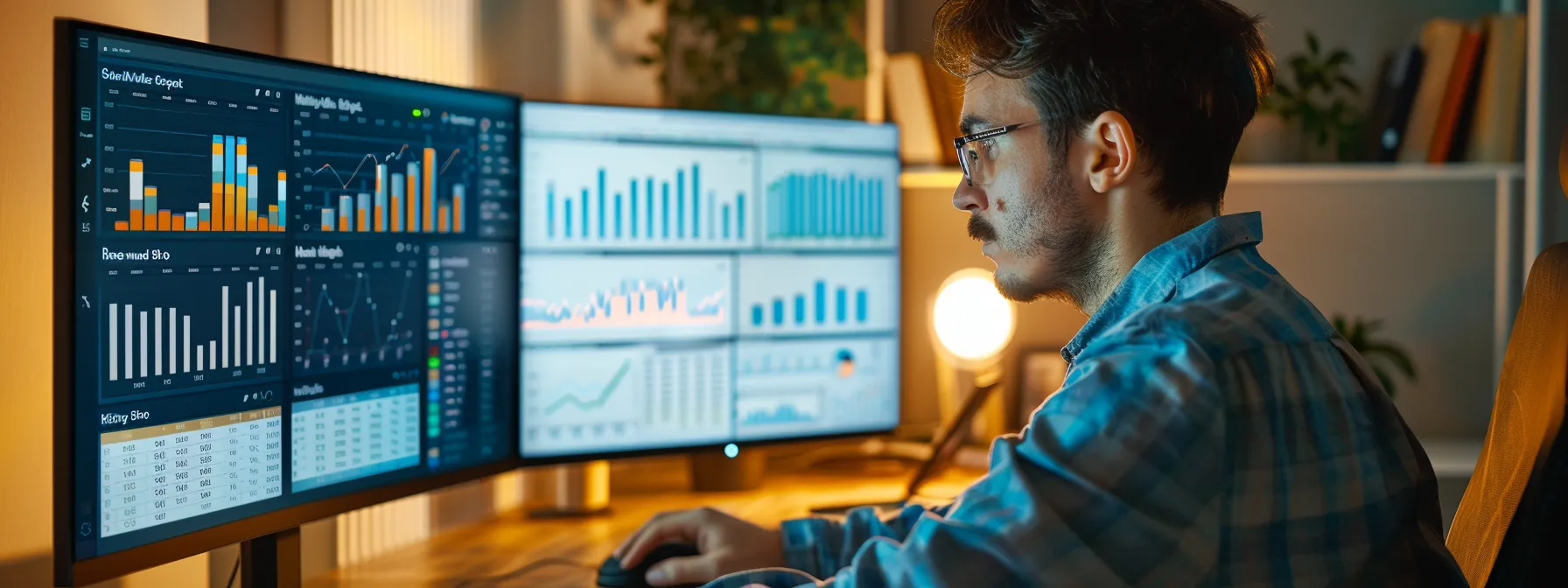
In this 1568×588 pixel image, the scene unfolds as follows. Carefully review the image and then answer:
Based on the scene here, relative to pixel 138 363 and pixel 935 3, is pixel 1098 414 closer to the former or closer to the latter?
pixel 138 363

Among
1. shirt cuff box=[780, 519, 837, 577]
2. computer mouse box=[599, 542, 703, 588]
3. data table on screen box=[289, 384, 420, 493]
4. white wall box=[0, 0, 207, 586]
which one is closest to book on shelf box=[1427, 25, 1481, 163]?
shirt cuff box=[780, 519, 837, 577]

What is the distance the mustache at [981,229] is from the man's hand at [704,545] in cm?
36

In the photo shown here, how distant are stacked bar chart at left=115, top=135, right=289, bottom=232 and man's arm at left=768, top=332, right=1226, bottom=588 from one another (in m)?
0.66

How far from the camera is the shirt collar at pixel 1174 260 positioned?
870 mm

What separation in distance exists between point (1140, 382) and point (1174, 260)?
22 cm

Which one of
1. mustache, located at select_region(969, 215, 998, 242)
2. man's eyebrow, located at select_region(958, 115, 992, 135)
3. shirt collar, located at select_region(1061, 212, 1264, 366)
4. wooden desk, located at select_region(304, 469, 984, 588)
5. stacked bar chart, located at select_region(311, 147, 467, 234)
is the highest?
man's eyebrow, located at select_region(958, 115, 992, 135)

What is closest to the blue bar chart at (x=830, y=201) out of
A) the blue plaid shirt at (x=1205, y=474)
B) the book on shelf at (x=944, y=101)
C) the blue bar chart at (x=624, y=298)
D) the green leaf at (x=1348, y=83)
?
the blue bar chart at (x=624, y=298)

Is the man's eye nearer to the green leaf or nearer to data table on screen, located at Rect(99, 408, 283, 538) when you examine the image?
data table on screen, located at Rect(99, 408, 283, 538)

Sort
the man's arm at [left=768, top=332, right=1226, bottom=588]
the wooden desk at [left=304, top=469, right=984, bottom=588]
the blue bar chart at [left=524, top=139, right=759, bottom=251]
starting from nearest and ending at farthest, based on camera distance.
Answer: the man's arm at [left=768, top=332, right=1226, bottom=588] → the wooden desk at [left=304, top=469, right=984, bottom=588] → the blue bar chart at [left=524, top=139, right=759, bottom=251]

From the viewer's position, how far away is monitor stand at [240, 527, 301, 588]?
109 centimetres

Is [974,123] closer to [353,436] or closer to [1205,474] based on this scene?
[1205,474]

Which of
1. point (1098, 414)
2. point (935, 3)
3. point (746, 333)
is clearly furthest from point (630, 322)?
point (935, 3)

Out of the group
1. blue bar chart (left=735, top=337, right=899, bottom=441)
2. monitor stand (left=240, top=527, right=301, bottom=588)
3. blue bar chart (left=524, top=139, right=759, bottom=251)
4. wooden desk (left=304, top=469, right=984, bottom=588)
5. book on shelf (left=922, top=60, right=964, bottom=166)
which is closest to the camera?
monitor stand (left=240, top=527, right=301, bottom=588)

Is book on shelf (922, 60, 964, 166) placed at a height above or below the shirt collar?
above
